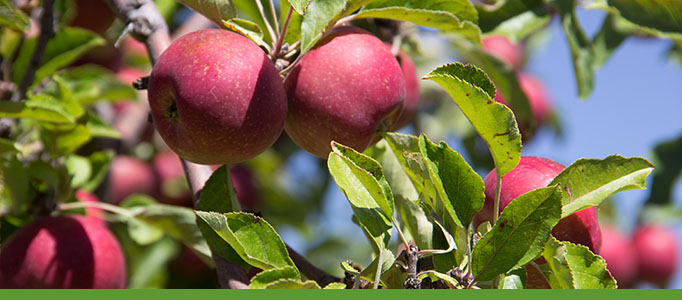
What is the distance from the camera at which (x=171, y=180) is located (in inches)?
98.7

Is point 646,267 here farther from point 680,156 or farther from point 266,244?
point 266,244

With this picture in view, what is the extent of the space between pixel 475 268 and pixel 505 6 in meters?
0.83

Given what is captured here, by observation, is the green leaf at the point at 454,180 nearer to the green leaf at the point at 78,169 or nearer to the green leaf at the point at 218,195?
the green leaf at the point at 218,195

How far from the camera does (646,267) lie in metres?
3.65

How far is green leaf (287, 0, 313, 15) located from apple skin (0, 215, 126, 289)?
27.2 inches

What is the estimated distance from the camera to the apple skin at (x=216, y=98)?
1008 millimetres

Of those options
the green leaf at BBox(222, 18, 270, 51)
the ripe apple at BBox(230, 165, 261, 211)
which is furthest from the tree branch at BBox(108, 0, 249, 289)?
the ripe apple at BBox(230, 165, 261, 211)

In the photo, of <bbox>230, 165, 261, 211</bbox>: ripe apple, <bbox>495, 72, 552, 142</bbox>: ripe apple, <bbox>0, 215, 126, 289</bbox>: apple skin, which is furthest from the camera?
<bbox>495, 72, 552, 142</bbox>: ripe apple

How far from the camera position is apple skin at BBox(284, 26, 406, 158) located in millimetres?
1084

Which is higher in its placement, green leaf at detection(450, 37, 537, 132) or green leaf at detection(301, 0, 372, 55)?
green leaf at detection(301, 0, 372, 55)

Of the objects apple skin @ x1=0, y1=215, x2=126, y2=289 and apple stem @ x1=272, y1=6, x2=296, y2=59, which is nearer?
apple stem @ x1=272, y1=6, x2=296, y2=59

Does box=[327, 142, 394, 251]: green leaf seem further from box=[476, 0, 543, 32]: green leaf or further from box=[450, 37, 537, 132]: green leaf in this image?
box=[450, 37, 537, 132]: green leaf

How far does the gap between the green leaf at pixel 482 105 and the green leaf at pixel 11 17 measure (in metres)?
0.71

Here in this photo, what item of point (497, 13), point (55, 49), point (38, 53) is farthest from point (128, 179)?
point (497, 13)
